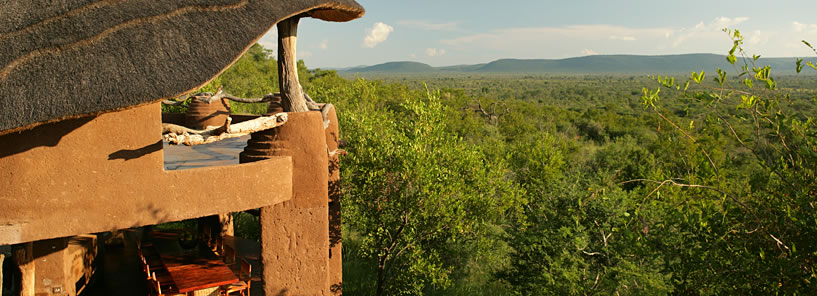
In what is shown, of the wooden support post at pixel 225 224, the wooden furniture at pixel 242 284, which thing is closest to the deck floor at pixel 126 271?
the wooden support post at pixel 225 224

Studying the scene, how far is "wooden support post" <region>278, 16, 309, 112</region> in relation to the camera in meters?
7.69

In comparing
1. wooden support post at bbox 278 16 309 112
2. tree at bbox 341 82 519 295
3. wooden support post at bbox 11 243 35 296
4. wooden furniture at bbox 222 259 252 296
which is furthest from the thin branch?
tree at bbox 341 82 519 295

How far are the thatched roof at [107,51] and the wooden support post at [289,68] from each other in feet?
4.74

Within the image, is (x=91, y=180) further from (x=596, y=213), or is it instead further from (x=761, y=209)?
(x=596, y=213)

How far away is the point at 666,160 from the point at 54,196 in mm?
28268

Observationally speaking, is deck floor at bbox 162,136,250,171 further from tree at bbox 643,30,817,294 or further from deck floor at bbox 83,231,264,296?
tree at bbox 643,30,817,294

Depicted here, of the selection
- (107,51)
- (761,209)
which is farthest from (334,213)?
(761,209)

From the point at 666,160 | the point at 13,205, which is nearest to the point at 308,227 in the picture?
the point at 13,205

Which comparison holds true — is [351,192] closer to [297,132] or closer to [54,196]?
[297,132]

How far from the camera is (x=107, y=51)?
5.46 m

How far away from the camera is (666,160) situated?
90.2 ft

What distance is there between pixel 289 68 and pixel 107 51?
2.75 m

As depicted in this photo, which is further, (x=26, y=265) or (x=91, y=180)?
(x=26, y=265)

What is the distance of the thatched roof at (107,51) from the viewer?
5.14m
